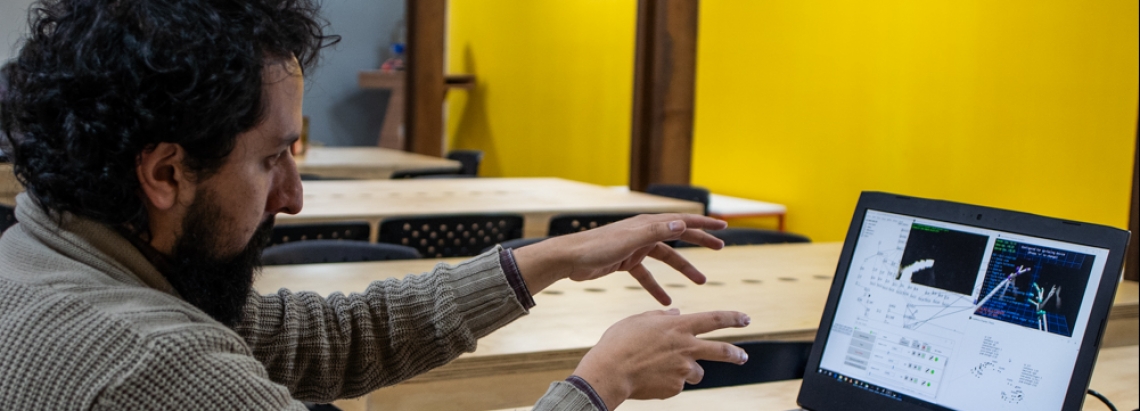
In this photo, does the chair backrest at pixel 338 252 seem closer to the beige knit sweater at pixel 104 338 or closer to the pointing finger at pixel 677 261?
the pointing finger at pixel 677 261

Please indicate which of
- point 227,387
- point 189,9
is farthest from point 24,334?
point 189,9

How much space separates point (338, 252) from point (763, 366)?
1474 millimetres

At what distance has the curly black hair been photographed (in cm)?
88

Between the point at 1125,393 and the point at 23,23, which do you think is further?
the point at 1125,393

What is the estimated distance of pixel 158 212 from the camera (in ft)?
3.10

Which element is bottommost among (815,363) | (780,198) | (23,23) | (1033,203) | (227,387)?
(780,198)

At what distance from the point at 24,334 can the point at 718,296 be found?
5.47 feet

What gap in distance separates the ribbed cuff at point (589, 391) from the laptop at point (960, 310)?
0.45m

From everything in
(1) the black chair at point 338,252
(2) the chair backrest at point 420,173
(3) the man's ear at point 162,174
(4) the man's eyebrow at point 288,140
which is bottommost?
(2) the chair backrest at point 420,173

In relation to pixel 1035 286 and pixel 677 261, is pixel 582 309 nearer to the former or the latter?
pixel 677 261

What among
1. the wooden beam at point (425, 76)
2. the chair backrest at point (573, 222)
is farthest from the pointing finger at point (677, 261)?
the wooden beam at point (425, 76)

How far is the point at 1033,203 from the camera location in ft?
13.6

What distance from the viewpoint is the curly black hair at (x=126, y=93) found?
880mm

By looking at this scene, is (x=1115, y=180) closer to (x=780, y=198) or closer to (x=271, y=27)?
(x=780, y=198)
